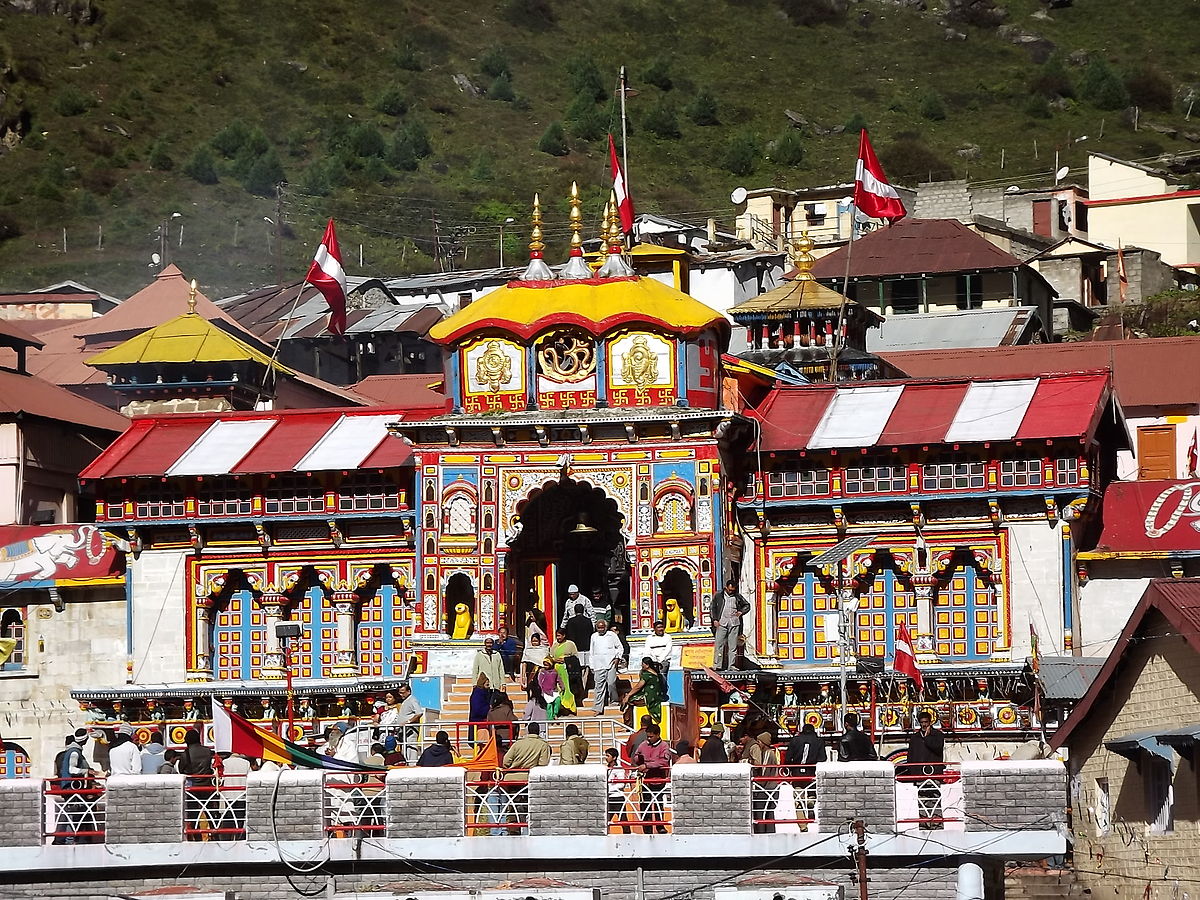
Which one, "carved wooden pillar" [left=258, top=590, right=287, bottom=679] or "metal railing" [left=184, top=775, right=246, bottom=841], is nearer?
"metal railing" [left=184, top=775, right=246, bottom=841]

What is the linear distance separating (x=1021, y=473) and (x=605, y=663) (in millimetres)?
8880

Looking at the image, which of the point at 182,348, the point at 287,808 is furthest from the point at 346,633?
the point at 287,808

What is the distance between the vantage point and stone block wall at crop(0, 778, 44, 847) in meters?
33.1

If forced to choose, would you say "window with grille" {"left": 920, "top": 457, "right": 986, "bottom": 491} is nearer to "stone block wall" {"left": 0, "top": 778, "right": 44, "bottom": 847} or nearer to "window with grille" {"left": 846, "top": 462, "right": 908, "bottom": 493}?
"window with grille" {"left": 846, "top": 462, "right": 908, "bottom": 493}

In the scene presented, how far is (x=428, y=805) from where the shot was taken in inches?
1275

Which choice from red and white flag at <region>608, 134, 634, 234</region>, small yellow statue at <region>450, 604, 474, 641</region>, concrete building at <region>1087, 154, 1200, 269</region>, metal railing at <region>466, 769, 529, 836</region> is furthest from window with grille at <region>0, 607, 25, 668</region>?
concrete building at <region>1087, 154, 1200, 269</region>

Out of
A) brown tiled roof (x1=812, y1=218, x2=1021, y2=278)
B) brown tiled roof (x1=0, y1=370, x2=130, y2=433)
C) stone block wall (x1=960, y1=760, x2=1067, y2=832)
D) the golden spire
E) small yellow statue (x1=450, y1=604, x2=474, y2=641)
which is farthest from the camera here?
brown tiled roof (x1=812, y1=218, x2=1021, y2=278)

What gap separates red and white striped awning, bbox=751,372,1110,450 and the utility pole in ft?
52.0

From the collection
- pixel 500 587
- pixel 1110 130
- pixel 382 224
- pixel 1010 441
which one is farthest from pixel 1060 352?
pixel 1110 130

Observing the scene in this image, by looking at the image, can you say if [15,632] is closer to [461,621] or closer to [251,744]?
[461,621]

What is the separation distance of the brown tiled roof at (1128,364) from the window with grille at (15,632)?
2109 centimetres

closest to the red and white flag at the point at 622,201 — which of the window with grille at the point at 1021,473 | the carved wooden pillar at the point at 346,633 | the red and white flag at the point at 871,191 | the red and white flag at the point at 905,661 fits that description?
the red and white flag at the point at 871,191

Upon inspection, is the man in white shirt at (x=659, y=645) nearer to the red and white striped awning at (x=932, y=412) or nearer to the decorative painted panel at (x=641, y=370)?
the decorative painted panel at (x=641, y=370)

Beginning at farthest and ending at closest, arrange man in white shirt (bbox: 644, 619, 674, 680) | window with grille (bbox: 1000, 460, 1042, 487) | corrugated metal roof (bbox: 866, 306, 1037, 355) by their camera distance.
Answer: corrugated metal roof (bbox: 866, 306, 1037, 355)
window with grille (bbox: 1000, 460, 1042, 487)
man in white shirt (bbox: 644, 619, 674, 680)
